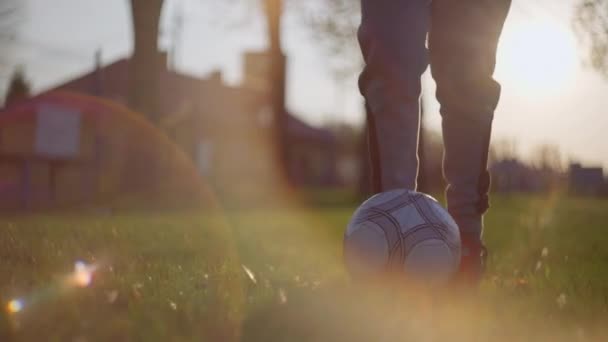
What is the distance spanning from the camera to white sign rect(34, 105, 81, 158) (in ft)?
82.0

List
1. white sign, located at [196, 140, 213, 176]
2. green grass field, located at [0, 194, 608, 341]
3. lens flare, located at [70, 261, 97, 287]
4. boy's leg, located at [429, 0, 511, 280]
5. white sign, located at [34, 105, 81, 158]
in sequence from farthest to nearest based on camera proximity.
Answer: white sign, located at [196, 140, 213, 176] < white sign, located at [34, 105, 81, 158] < boy's leg, located at [429, 0, 511, 280] < lens flare, located at [70, 261, 97, 287] < green grass field, located at [0, 194, 608, 341]

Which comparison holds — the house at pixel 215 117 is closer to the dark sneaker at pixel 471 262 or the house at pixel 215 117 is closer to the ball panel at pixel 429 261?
the dark sneaker at pixel 471 262

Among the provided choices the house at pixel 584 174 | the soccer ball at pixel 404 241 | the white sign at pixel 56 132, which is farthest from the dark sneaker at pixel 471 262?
the white sign at pixel 56 132

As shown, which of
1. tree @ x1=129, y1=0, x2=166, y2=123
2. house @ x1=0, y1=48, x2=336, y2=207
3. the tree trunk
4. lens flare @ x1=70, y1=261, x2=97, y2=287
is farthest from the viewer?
house @ x1=0, y1=48, x2=336, y2=207

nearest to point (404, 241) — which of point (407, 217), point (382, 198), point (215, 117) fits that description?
point (407, 217)

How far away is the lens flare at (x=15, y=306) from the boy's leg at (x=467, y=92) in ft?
6.27

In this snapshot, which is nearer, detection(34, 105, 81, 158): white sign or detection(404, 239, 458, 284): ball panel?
detection(404, 239, 458, 284): ball panel

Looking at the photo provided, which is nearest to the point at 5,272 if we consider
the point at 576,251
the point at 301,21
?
the point at 576,251

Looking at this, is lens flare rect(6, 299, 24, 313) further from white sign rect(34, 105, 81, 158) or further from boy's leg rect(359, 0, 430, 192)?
white sign rect(34, 105, 81, 158)

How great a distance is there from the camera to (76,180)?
36.3m

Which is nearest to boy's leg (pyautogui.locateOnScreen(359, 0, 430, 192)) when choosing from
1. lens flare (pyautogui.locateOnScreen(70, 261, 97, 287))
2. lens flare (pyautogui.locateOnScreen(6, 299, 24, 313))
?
lens flare (pyautogui.locateOnScreen(70, 261, 97, 287))

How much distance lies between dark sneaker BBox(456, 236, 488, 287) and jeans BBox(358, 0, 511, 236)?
67 mm

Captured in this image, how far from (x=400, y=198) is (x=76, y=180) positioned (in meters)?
35.4

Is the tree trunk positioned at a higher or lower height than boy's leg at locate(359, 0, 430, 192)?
lower
